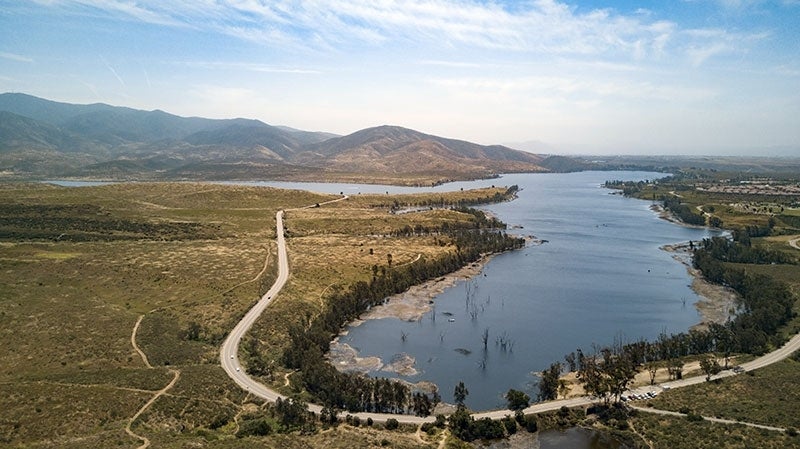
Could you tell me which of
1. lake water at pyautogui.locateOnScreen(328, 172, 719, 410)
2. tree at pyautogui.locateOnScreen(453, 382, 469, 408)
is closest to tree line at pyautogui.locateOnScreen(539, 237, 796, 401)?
lake water at pyautogui.locateOnScreen(328, 172, 719, 410)

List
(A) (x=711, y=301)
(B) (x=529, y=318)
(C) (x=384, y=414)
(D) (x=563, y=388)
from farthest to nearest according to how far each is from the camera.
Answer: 1. (A) (x=711, y=301)
2. (B) (x=529, y=318)
3. (D) (x=563, y=388)
4. (C) (x=384, y=414)

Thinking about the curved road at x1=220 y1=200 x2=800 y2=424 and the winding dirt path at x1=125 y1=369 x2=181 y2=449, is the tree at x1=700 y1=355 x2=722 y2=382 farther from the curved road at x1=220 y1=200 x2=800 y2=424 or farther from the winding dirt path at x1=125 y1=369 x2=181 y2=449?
the winding dirt path at x1=125 y1=369 x2=181 y2=449

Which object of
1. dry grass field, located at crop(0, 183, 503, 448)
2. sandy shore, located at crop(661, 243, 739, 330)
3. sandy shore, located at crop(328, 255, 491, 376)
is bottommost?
sandy shore, located at crop(328, 255, 491, 376)

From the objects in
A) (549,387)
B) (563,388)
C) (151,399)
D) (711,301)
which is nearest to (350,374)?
(151,399)

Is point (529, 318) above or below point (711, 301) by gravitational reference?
below

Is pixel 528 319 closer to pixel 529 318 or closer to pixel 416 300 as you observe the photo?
pixel 529 318

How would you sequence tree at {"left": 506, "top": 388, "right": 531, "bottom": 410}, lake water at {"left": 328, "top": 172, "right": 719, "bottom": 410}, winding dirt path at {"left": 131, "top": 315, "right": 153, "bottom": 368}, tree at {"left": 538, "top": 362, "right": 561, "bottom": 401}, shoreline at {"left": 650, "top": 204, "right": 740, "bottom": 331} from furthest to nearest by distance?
shoreline at {"left": 650, "top": 204, "right": 740, "bottom": 331} → lake water at {"left": 328, "top": 172, "right": 719, "bottom": 410} → winding dirt path at {"left": 131, "top": 315, "right": 153, "bottom": 368} → tree at {"left": 538, "top": 362, "right": 561, "bottom": 401} → tree at {"left": 506, "top": 388, "right": 531, "bottom": 410}

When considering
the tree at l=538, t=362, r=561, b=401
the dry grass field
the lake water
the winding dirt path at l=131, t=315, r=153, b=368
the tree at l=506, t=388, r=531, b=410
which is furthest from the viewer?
the lake water

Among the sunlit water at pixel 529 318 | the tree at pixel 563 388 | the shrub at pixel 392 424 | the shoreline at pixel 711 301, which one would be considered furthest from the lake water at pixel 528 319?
the shrub at pixel 392 424

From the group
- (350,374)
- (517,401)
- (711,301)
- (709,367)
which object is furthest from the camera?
(711,301)
